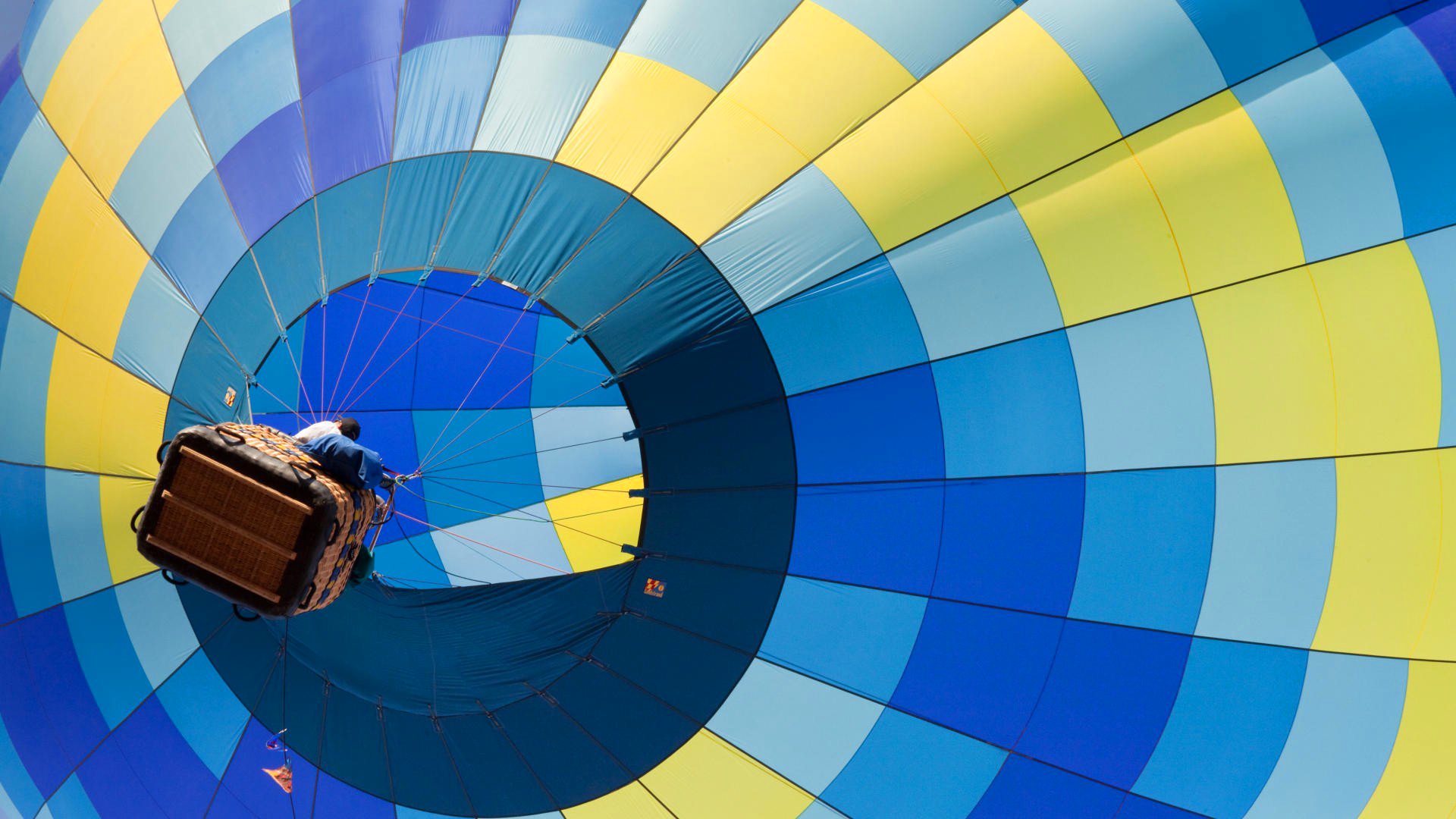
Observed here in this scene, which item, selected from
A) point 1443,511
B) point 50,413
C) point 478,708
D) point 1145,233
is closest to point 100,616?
point 50,413

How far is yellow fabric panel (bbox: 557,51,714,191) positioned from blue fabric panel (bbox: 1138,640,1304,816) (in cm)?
299

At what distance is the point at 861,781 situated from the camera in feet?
14.0

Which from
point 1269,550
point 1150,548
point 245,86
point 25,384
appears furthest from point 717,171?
point 25,384

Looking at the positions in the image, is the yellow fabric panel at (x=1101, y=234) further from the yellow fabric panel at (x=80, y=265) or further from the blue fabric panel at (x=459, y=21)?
the yellow fabric panel at (x=80, y=265)

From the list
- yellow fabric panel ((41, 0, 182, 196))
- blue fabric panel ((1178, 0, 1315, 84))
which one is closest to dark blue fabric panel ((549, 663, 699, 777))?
yellow fabric panel ((41, 0, 182, 196))

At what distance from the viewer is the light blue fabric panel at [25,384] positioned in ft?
15.2

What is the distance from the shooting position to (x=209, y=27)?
448cm

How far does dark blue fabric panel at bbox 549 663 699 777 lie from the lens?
161 inches

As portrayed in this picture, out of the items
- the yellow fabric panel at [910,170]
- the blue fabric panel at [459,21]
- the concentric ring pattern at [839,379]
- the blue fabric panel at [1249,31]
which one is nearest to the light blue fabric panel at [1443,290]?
the concentric ring pattern at [839,379]

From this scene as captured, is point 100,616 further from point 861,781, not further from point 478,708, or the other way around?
point 861,781

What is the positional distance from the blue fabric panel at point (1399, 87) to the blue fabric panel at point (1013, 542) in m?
1.95

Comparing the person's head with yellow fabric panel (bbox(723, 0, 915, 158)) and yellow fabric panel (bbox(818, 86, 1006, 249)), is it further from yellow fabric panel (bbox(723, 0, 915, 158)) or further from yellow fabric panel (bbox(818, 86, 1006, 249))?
yellow fabric panel (bbox(818, 86, 1006, 249))

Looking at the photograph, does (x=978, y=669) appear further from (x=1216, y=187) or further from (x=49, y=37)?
(x=49, y=37)

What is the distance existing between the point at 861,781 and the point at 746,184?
2.45 metres
